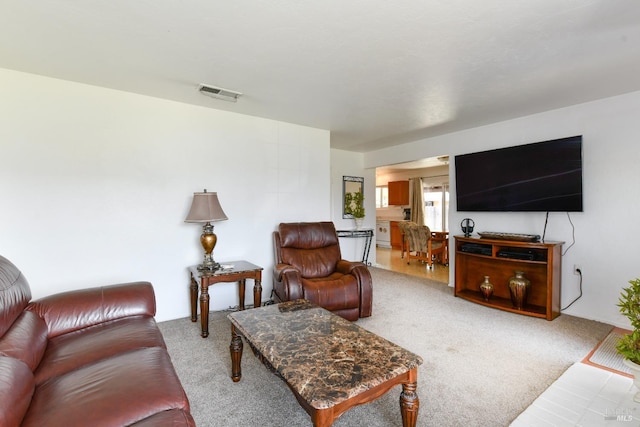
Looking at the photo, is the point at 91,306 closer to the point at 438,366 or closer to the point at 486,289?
the point at 438,366

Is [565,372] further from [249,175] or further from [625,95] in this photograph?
[249,175]

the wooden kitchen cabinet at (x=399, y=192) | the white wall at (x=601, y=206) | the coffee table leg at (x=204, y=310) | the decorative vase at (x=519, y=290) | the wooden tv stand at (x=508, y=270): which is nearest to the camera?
the coffee table leg at (x=204, y=310)

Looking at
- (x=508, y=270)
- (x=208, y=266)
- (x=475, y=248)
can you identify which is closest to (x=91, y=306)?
(x=208, y=266)

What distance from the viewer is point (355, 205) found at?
575 centimetres

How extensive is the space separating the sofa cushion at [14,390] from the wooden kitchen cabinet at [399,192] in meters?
7.97

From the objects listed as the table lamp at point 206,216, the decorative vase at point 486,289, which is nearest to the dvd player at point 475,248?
the decorative vase at point 486,289

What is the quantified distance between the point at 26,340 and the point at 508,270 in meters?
4.45

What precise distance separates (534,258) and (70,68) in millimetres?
4765

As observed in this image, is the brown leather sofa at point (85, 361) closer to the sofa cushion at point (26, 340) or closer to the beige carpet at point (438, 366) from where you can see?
the sofa cushion at point (26, 340)

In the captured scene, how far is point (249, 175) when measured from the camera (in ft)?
11.9

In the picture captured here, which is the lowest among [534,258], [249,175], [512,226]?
[534,258]

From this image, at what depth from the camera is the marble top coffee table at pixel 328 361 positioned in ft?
3.92

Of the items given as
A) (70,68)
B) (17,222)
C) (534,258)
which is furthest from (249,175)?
(534,258)

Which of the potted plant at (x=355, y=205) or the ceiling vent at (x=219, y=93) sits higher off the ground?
the ceiling vent at (x=219, y=93)
